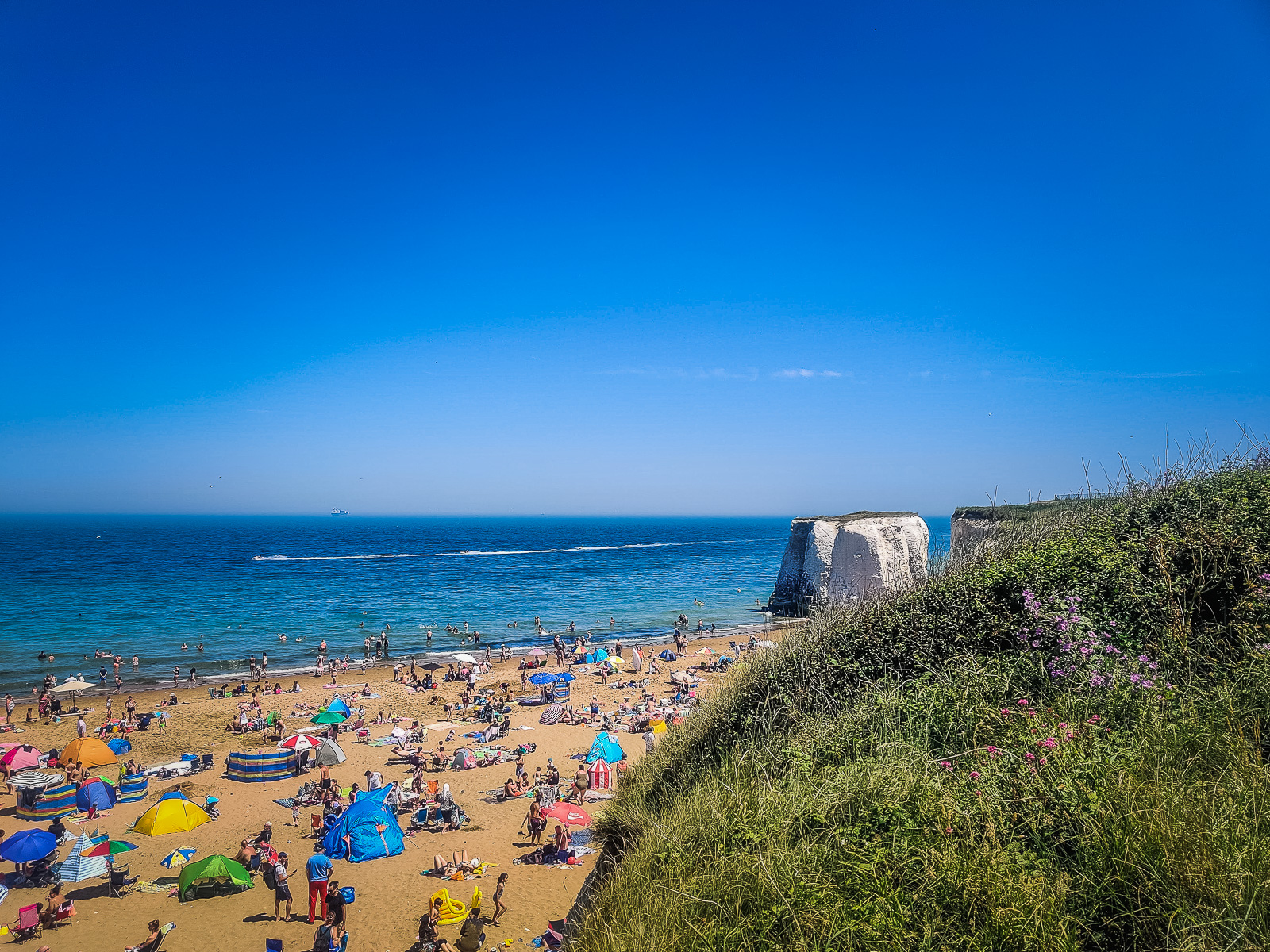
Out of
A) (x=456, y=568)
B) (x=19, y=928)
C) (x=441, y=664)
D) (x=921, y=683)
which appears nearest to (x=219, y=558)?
(x=456, y=568)

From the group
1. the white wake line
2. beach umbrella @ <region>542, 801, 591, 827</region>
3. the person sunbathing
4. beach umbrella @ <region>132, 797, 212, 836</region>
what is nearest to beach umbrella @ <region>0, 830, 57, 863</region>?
beach umbrella @ <region>132, 797, 212, 836</region>

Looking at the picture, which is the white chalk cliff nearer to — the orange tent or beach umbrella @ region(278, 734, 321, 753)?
beach umbrella @ region(278, 734, 321, 753)

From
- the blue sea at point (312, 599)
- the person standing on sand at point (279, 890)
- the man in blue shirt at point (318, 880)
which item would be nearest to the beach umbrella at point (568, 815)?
the man in blue shirt at point (318, 880)

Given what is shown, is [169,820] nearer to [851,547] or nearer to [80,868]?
[80,868]

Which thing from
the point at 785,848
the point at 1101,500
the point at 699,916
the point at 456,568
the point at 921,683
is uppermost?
the point at 1101,500

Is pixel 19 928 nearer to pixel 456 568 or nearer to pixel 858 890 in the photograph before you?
pixel 858 890

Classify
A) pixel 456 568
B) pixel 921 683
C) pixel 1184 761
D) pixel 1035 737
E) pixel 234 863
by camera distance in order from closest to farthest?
pixel 1184 761 < pixel 1035 737 < pixel 921 683 < pixel 234 863 < pixel 456 568
